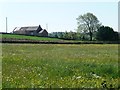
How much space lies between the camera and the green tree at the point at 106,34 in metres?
142

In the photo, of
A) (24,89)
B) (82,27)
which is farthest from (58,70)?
(82,27)

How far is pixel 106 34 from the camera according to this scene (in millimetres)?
141625

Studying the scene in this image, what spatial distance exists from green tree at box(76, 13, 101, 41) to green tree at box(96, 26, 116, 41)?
2618 cm

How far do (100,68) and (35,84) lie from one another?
6.54 meters

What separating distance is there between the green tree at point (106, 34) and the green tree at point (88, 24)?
26180mm

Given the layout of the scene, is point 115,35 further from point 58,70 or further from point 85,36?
point 58,70

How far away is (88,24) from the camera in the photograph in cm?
17612

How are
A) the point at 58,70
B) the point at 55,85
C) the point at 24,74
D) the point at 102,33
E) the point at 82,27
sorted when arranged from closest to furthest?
the point at 55,85 < the point at 24,74 < the point at 58,70 < the point at 102,33 < the point at 82,27

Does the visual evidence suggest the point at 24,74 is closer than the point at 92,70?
Yes

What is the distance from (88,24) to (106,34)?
3530 cm

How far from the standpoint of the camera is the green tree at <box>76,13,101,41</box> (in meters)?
174

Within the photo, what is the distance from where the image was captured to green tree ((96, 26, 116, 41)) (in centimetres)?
14162

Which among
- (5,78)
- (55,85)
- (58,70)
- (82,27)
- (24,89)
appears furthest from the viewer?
(82,27)

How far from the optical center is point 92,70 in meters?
17.3
